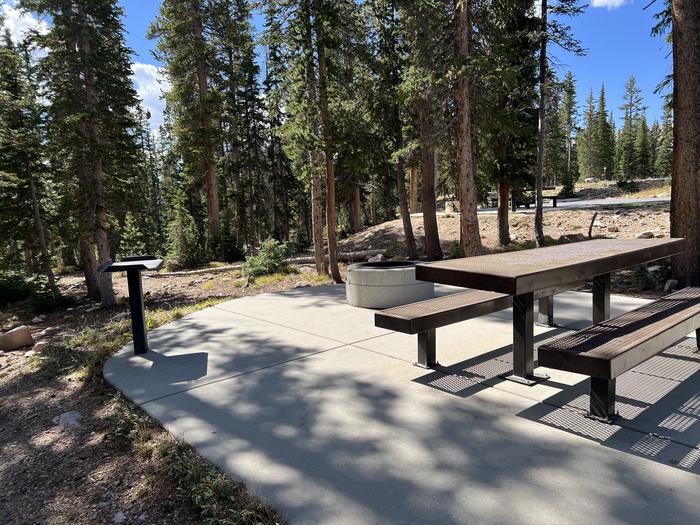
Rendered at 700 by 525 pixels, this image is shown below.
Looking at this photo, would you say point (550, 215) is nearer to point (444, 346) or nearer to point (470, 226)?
point (470, 226)

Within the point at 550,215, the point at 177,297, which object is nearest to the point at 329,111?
the point at 177,297

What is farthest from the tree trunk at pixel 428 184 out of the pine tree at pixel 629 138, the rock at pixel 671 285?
the pine tree at pixel 629 138

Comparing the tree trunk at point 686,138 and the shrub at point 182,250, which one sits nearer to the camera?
the tree trunk at point 686,138

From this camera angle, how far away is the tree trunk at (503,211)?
15945mm

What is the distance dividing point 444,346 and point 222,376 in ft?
7.69

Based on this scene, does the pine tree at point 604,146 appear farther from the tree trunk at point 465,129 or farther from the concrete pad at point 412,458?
the concrete pad at point 412,458

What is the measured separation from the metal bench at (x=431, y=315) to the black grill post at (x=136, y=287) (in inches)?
104

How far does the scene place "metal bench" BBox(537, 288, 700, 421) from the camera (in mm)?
2729

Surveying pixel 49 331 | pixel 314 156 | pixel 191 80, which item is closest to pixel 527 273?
pixel 314 156

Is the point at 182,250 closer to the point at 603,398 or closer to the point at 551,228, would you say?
the point at 551,228

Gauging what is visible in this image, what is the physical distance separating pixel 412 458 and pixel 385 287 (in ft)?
14.4

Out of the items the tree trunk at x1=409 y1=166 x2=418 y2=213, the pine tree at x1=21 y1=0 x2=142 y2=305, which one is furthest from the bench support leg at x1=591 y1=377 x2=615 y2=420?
the tree trunk at x1=409 y1=166 x2=418 y2=213

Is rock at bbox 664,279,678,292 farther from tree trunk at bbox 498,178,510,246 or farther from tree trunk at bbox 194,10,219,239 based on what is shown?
tree trunk at bbox 194,10,219,239

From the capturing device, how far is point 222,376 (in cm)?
438
